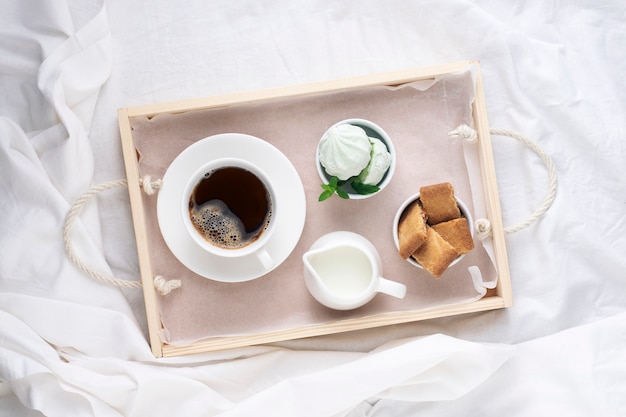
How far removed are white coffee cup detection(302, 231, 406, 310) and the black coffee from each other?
11 cm

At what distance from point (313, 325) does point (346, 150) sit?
30cm

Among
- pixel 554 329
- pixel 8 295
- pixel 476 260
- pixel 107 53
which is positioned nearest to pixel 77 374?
pixel 8 295

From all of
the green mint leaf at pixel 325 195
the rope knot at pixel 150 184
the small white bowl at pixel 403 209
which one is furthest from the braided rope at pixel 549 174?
the rope knot at pixel 150 184

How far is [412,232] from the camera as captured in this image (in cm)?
112

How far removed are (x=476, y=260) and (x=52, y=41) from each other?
85 centimetres

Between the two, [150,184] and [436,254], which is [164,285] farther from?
[436,254]

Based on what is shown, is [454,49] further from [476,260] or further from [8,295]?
[8,295]

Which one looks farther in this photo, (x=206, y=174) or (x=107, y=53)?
(x=107, y=53)

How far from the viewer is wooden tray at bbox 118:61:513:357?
116cm

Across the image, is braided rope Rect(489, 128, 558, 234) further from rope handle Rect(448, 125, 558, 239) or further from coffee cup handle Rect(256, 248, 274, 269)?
coffee cup handle Rect(256, 248, 274, 269)

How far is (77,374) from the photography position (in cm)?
117

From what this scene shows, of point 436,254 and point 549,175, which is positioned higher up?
point 549,175

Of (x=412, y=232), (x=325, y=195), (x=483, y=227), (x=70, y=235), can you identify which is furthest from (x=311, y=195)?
(x=70, y=235)

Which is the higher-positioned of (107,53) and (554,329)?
(107,53)
